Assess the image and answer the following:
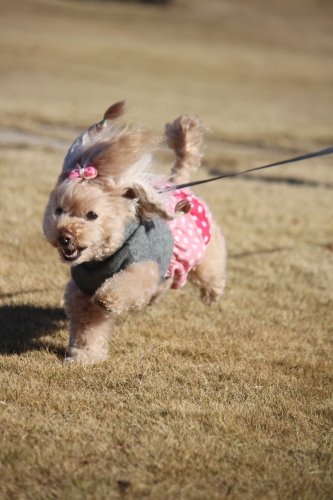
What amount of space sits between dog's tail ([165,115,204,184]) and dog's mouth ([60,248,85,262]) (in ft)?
4.74

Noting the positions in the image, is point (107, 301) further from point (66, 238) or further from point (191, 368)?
point (191, 368)

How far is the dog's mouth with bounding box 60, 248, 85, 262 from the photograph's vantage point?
10.7ft

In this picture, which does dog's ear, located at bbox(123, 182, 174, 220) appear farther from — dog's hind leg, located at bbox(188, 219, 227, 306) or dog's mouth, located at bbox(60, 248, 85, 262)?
dog's hind leg, located at bbox(188, 219, 227, 306)

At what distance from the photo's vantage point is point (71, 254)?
10.7 ft

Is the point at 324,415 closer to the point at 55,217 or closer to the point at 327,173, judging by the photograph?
the point at 55,217

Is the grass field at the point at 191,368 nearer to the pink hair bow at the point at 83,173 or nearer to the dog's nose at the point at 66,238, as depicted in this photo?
the pink hair bow at the point at 83,173

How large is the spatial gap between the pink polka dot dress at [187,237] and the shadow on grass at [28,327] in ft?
2.97

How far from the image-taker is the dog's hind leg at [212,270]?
4.48 metres

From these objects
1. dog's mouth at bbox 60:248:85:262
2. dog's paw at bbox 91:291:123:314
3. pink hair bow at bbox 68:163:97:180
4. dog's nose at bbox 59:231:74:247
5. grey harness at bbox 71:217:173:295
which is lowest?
dog's paw at bbox 91:291:123:314

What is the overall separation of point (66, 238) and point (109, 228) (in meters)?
0.27

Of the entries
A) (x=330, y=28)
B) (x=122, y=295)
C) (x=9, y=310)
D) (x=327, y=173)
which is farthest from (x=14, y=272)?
(x=330, y=28)

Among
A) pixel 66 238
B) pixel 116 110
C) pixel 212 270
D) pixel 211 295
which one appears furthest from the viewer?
pixel 211 295

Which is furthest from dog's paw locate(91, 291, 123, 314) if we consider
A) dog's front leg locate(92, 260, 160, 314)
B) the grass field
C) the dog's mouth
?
the grass field

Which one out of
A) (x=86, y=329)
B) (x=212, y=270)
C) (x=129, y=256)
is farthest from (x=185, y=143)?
(x=86, y=329)
